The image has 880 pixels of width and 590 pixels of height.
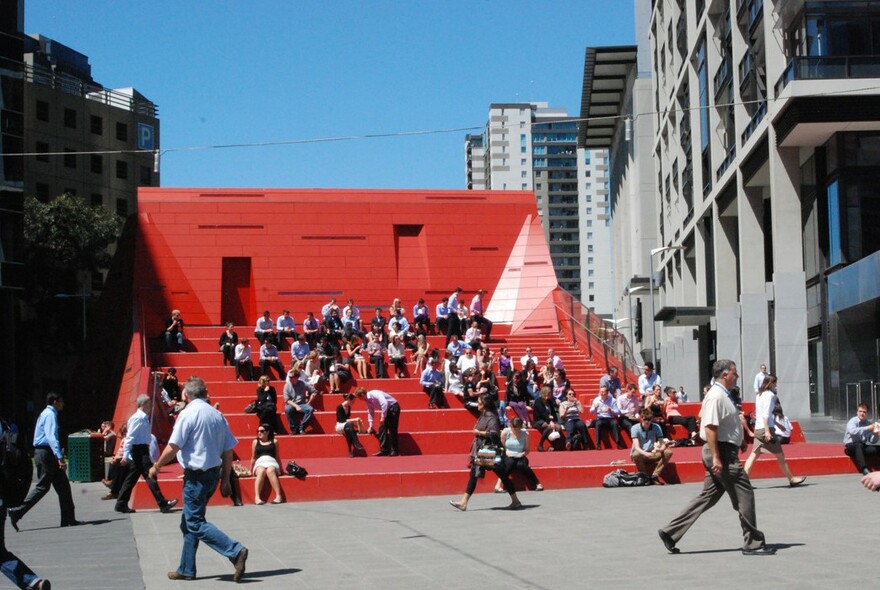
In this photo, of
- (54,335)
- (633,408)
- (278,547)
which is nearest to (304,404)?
(633,408)

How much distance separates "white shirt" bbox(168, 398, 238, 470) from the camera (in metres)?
9.98

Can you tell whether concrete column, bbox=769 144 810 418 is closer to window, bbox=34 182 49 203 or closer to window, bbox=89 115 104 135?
window, bbox=34 182 49 203

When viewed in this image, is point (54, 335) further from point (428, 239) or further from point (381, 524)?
point (381, 524)

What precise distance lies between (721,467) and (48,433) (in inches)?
341

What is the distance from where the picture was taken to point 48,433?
14836 millimetres

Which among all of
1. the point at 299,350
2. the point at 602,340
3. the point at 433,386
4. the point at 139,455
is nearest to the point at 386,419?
the point at 433,386

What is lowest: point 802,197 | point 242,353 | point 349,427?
point 349,427

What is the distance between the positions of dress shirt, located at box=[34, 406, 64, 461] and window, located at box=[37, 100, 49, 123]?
2164 inches

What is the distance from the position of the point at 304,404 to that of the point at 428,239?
13873 millimetres

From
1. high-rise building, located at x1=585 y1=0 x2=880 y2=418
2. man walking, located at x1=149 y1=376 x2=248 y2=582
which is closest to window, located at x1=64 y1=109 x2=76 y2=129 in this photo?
high-rise building, located at x1=585 y1=0 x2=880 y2=418

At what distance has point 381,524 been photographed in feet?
47.0

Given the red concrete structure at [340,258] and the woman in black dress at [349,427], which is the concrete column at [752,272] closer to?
the red concrete structure at [340,258]

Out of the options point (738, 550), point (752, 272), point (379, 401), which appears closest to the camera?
point (738, 550)

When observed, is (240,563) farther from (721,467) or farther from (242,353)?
(242,353)
